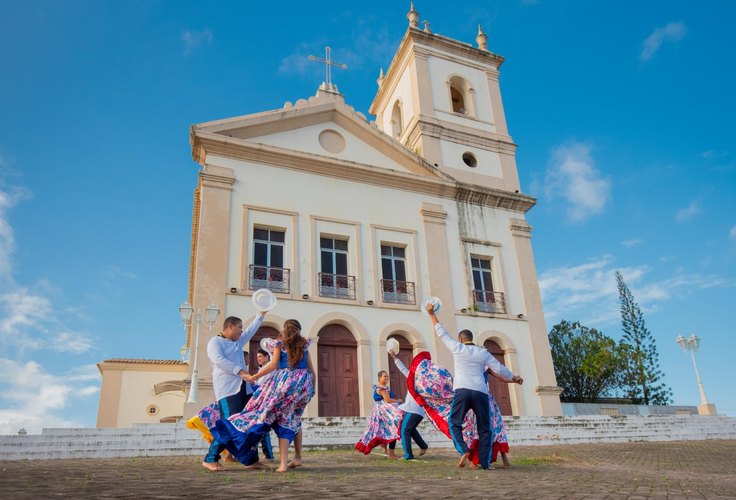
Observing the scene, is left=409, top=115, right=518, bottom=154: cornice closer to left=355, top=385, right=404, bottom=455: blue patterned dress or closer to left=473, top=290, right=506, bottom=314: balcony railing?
left=473, top=290, right=506, bottom=314: balcony railing

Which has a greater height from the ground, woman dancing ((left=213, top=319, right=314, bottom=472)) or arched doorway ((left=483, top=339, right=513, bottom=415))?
arched doorway ((left=483, top=339, right=513, bottom=415))

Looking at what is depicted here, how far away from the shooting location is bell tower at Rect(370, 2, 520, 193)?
21.0 meters

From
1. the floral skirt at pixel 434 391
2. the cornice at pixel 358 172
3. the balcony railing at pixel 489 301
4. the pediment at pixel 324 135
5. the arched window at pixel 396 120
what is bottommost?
the floral skirt at pixel 434 391

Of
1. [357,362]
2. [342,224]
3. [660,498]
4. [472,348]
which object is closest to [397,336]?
[357,362]

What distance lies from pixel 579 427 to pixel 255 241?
10.0m

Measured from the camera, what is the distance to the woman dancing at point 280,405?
17.4 feet

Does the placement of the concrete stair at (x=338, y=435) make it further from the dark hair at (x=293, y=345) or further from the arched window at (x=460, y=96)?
the arched window at (x=460, y=96)

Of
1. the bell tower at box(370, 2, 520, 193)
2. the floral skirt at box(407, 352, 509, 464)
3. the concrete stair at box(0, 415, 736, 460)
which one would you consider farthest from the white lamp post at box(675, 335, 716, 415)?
the floral skirt at box(407, 352, 509, 464)

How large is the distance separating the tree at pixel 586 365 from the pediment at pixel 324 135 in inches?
558

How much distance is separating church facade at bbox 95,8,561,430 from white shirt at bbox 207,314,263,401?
314 inches

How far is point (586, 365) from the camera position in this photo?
27594mm

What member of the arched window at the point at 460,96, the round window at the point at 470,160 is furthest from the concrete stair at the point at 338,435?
the arched window at the point at 460,96

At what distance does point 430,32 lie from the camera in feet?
75.3

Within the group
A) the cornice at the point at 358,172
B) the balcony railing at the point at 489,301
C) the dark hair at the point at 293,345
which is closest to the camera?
the dark hair at the point at 293,345
